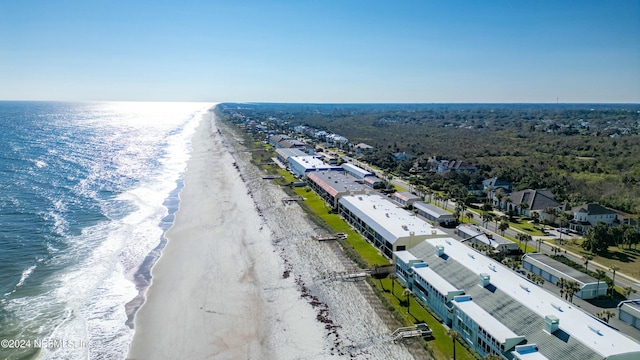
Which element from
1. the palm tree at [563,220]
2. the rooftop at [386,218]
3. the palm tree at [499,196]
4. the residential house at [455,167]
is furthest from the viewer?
the residential house at [455,167]

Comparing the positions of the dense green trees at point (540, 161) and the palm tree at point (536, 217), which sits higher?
the dense green trees at point (540, 161)

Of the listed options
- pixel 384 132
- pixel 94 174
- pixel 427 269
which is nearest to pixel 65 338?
pixel 427 269

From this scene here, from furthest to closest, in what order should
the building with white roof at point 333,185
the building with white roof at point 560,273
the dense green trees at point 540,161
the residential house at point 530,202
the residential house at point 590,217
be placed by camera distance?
A: the dense green trees at point 540,161
the building with white roof at point 333,185
the residential house at point 530,202
the residential house at point 590,217
the building with white roof at point 560,273

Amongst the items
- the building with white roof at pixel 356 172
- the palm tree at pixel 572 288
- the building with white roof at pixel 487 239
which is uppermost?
the building with white roof at pixel 356 172

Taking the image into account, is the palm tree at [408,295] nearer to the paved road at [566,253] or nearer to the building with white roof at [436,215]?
the paved road at [566,253]

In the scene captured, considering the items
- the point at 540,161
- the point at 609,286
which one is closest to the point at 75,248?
the point at 609,286

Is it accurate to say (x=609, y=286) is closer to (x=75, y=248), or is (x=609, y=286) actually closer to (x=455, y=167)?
(x=75, y=248)

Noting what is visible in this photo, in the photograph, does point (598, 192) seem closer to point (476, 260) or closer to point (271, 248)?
point (476, 260)

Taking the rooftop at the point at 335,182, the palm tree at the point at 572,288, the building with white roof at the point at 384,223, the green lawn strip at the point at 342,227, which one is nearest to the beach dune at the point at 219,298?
the green lawn strip at the point at 342,227
